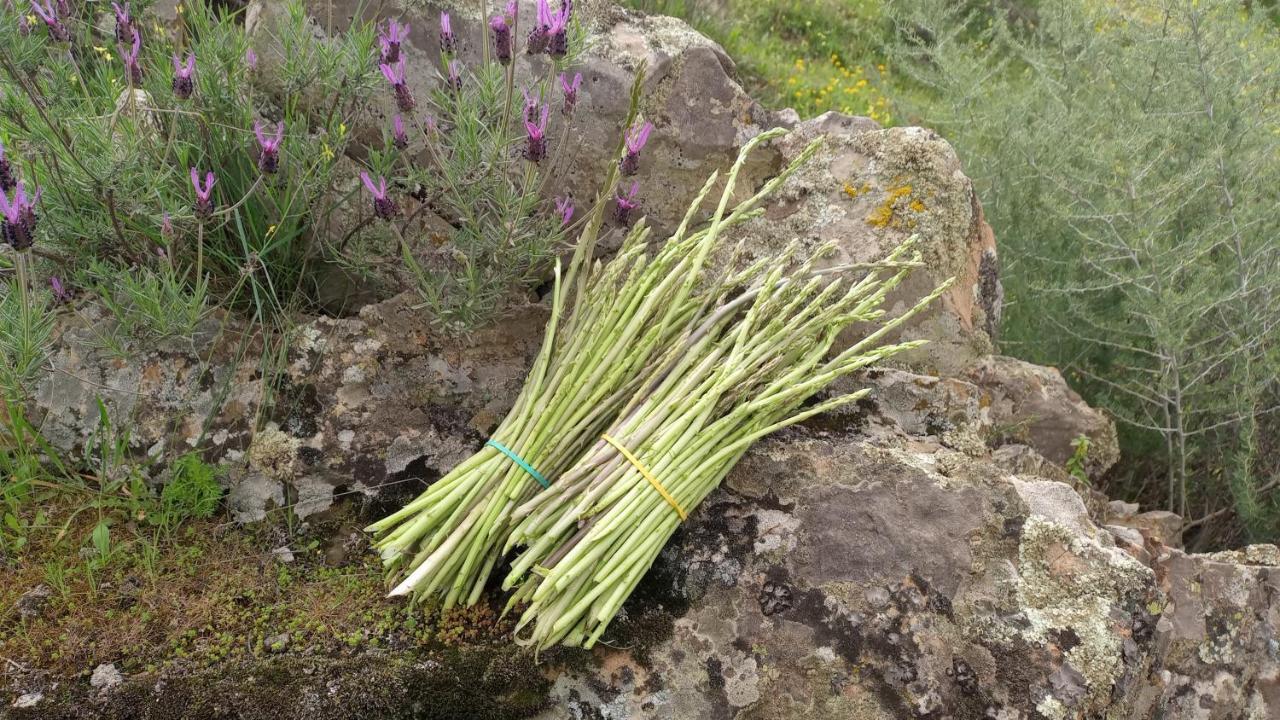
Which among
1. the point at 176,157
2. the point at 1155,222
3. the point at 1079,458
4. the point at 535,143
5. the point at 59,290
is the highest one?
the point at 535,143

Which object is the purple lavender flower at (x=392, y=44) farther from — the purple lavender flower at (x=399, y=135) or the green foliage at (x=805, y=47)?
the green foliage at (x=805, y=47)

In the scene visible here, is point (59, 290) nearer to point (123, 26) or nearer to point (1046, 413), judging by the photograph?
point (123, 26)

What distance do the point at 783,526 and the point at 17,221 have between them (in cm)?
196

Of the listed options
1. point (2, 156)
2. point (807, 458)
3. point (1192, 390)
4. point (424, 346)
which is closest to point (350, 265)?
point (424, 346)

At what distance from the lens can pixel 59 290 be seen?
2520 mm

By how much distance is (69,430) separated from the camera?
2.71 m

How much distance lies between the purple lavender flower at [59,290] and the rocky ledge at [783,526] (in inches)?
6.9

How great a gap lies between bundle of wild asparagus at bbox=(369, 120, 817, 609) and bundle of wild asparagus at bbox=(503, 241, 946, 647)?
0.08 metres

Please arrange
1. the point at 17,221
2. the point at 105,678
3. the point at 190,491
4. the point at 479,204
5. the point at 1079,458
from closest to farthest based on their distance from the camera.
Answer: the point at 17,221 < the point at 105,678 < the point at 190,491 < the point at 479,204 < the point at 1079,458

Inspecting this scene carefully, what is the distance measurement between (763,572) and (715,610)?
0.16m

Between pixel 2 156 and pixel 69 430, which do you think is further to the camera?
pixel 69 430

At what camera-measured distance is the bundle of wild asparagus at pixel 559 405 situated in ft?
7.98

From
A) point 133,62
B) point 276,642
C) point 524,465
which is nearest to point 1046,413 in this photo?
point 524,465

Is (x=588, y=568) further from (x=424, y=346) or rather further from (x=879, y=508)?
(x=424, y=346)
